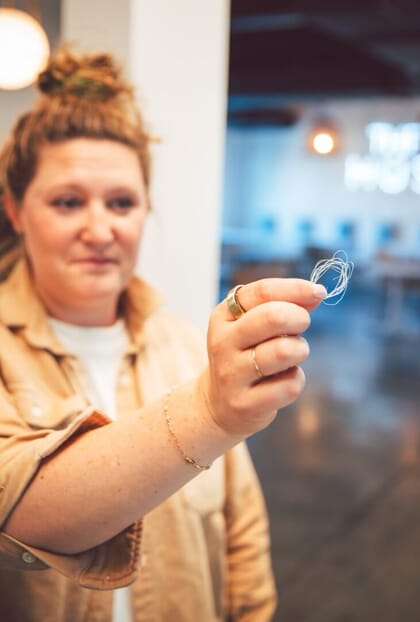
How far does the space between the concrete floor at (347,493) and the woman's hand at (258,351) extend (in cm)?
263

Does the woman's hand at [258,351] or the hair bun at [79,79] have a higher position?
the hair bun at [79,79]

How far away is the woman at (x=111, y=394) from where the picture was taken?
0.92 meters

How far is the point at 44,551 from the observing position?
1013 millimetres

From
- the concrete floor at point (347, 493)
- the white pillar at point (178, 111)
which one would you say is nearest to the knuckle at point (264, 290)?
the white pillar at point (178, 111)

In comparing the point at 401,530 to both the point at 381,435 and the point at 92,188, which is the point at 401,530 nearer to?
the point at 381,435

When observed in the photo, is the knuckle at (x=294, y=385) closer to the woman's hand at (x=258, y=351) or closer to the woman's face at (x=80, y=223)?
the woman's hand at (x=258, y=351)

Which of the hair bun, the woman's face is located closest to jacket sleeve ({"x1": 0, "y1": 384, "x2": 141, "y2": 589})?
the woman's face

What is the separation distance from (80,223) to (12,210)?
0.21m

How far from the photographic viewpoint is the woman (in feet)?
3.03

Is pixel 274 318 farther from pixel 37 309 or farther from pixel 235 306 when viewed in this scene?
pixel 37 309

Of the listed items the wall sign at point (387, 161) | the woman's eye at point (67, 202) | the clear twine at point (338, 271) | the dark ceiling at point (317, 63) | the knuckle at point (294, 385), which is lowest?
the knuckle at point (294, 385)

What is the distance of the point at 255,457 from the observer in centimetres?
502

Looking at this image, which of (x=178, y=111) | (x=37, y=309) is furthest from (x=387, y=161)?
(x=37, y=309)

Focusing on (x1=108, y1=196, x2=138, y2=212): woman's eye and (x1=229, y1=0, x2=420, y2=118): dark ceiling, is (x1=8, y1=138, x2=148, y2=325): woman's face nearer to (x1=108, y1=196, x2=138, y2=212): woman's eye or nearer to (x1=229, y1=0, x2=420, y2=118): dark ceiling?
(x1=108, y1=196, x2=138, y2=212): woman's eye
